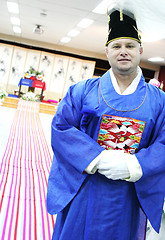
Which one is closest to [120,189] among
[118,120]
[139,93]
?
[118,120]

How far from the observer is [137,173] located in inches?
43.1

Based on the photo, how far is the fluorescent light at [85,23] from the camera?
7221 mm

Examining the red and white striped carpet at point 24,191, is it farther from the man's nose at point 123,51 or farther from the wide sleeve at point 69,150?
the man's nose at point 123,51

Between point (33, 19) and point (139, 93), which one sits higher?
point (33, 19)

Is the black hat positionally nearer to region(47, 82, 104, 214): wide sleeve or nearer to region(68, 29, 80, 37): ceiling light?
region(47, 82, 104, 214): wide sleeve

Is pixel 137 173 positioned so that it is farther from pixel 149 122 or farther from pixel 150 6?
pixel 150 6

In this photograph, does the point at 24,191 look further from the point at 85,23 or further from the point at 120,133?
the point at 85,23

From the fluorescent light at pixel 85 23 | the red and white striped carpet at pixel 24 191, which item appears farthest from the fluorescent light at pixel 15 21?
the red and white striped carpet at pixel 24 191

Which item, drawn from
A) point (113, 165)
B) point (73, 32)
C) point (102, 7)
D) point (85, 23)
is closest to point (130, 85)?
point (113, 165)

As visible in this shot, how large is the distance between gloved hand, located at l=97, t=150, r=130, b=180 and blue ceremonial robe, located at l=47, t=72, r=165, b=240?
0.05 m

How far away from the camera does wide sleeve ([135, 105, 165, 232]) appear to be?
113 cm

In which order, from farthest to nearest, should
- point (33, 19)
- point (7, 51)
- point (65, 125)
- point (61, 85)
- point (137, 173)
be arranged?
1. point (61, 85)
2. point (7, 51)
3. point (33, 19)
4. point (65, 125)
5. point (137, 173)

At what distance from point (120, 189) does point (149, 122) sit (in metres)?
0.33

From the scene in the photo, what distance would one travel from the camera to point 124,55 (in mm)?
1179
